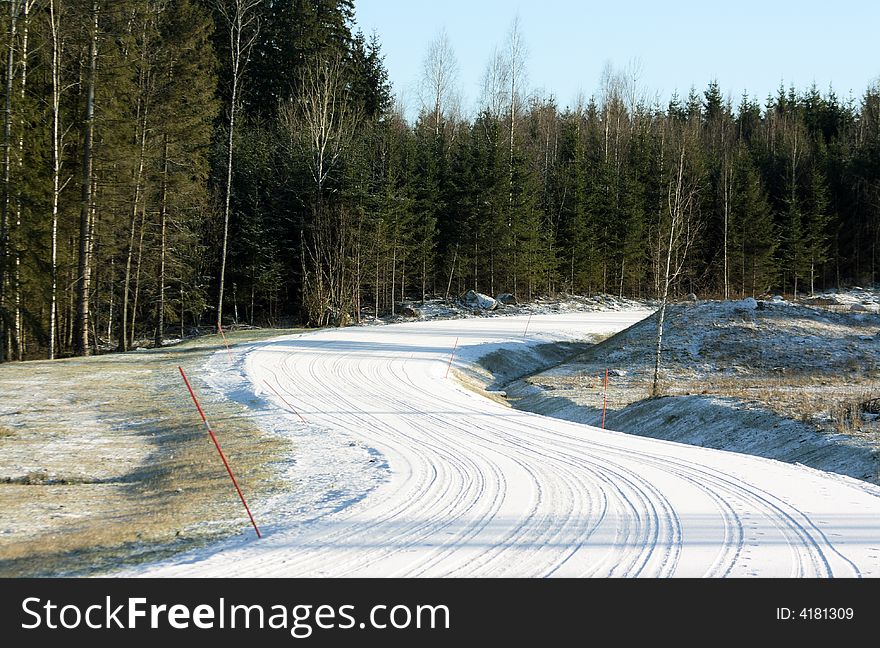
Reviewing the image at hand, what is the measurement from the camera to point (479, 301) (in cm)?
5262

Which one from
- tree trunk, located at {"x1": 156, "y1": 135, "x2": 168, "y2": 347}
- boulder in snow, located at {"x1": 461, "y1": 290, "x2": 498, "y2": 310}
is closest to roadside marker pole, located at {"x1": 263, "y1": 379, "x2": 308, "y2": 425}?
tree trunk, located at {"x1": 156, "y1": 135, "x2": 168, "y2": 347}

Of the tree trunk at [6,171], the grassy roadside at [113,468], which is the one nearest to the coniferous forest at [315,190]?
the tree trunk at [6,171]

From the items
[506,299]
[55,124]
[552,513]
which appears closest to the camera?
[552,513]

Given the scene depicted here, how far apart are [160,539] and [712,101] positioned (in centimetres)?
10884

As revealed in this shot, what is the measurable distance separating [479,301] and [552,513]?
4296 centimetres

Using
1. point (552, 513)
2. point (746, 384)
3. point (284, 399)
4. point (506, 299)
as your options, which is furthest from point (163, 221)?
point (552, 513)

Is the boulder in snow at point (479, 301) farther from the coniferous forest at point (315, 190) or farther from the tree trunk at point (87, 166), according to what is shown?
the tree trunk at point (87, 166)

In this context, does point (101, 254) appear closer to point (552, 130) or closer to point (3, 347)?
point (3, 347)

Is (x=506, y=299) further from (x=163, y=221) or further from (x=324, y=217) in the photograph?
(x=163, y=221)

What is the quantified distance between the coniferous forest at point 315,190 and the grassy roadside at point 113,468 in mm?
9100

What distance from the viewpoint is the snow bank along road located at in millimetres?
7738

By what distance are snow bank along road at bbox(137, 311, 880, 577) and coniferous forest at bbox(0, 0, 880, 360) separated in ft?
35.6

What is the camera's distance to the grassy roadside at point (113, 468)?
8523 mm

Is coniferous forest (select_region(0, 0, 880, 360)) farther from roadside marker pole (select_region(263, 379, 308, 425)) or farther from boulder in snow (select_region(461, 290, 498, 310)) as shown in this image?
roadside marker pole (select_region(263, 379, 308, 425))
